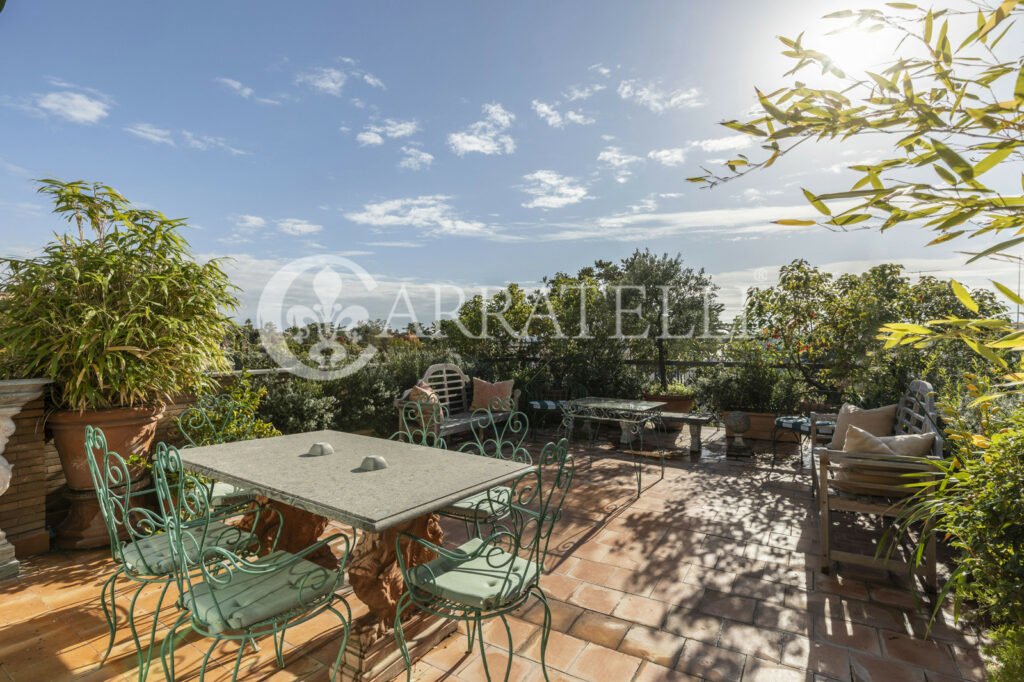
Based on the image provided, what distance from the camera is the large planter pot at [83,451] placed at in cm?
305

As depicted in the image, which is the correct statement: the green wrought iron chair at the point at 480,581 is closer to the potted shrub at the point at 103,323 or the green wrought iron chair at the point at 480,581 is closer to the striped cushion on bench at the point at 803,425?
the potted shrub at the point at 103,323

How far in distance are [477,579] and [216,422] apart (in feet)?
9.43

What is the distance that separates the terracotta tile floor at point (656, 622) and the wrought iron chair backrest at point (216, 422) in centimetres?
91

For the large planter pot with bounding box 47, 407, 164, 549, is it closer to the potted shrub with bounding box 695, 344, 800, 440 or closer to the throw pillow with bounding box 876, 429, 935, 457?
the throw pillow with bounding box 876, 429, 935, 457

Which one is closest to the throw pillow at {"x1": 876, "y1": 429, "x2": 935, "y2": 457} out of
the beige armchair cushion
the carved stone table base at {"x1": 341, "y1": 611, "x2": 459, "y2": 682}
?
the beige armchair cushion

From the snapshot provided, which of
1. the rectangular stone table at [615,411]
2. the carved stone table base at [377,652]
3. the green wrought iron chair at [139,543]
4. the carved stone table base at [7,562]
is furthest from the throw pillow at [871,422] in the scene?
the carved stone table base at [7,562]

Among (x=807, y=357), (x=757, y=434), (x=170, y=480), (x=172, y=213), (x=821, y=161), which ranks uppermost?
(x=172, y=213)

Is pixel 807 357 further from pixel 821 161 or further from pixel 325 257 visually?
pixel 325 257

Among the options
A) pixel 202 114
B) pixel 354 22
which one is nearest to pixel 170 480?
pixel 202 114

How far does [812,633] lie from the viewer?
220cm

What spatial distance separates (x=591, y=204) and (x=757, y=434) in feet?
13.9

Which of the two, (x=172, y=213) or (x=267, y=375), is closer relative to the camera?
(x=172, y=213)

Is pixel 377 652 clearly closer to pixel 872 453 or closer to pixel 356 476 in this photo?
→ pixel 356 476

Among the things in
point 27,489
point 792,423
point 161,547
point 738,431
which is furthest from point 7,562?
point 738,431
